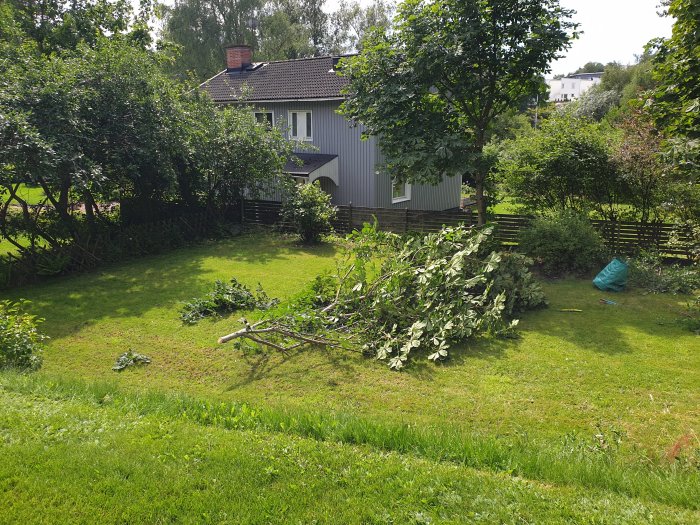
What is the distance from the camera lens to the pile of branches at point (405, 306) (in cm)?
849

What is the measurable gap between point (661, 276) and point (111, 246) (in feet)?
49.4

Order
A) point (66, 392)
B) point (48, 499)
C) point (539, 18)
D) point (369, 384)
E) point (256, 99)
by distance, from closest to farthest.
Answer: point (48, 499)
point (66, 392)
point (369, 384)
point (539, 18)
point (256, 99)

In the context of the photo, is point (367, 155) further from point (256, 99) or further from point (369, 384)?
point (369, 384)

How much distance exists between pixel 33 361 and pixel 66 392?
2.58m

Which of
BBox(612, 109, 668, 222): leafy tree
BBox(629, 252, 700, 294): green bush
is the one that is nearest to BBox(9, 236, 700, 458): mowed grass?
BBox(629, 252, 700, 294): green bush

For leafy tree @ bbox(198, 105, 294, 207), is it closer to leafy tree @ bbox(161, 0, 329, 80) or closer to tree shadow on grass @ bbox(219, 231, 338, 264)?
tree shadow on grass @ bbox(219, 231, 338, 264)

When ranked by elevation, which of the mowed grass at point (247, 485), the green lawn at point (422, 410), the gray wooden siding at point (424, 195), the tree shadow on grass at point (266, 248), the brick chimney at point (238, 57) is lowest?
the green lawn at point (422, 410)

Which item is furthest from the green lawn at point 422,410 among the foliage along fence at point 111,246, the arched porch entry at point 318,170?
the arched porch entry at point 318,170

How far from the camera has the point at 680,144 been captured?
782cm

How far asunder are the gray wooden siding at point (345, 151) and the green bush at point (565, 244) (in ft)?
31.6

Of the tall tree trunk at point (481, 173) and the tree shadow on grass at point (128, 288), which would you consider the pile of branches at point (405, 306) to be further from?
the tree shadow on grass at point (128, 288)

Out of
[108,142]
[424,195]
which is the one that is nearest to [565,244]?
[108,142]

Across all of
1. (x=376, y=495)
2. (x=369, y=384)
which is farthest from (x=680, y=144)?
(x=376, y=495)

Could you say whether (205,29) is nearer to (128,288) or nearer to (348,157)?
(348,157)
